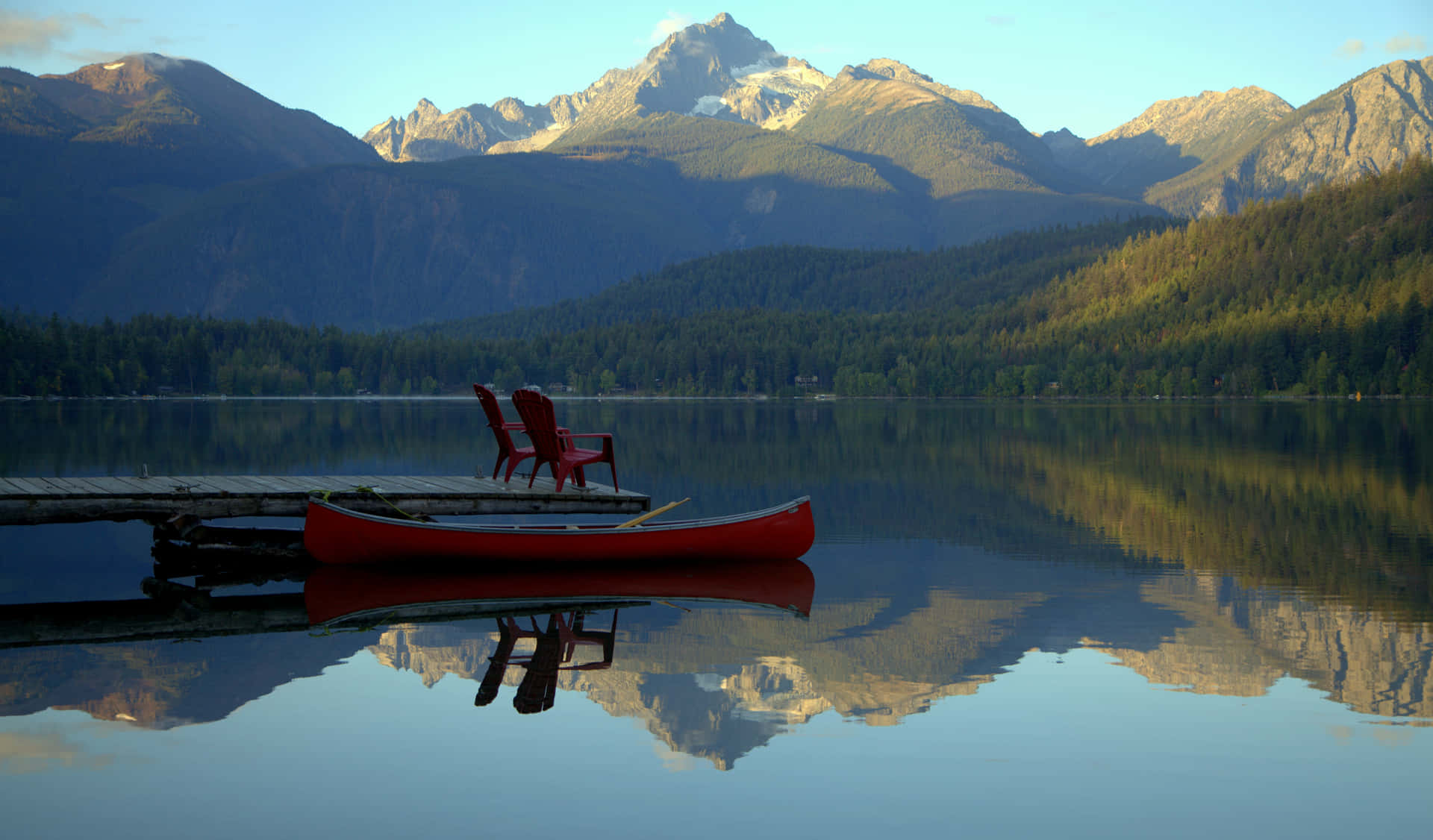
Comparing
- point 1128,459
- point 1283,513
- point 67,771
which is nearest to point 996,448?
point 1128,459

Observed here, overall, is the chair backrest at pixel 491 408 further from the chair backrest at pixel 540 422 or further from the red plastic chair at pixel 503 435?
the chair backrest at pixel 540 422

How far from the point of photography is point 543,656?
14.4 m

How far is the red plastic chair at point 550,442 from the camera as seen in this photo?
23922mm

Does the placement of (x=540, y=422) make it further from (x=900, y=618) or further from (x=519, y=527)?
(x=900, y=618)

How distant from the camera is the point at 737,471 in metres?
38.8

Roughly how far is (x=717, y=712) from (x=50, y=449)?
4324cm

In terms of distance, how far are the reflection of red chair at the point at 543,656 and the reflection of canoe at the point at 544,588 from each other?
1.01m

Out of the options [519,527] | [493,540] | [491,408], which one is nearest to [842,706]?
[519,527]

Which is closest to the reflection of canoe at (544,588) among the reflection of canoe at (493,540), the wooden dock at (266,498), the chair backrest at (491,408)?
the reflection of canoe at (493,540)

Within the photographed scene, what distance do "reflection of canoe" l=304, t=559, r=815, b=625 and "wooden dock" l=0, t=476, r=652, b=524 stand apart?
218cm

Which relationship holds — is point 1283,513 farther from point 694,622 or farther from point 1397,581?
point 694,622

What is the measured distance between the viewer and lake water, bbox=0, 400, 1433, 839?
31.6 ft

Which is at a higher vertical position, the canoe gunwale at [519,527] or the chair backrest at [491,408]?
the chair backrest at [491,408]

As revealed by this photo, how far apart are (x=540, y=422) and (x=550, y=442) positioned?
60 cm
